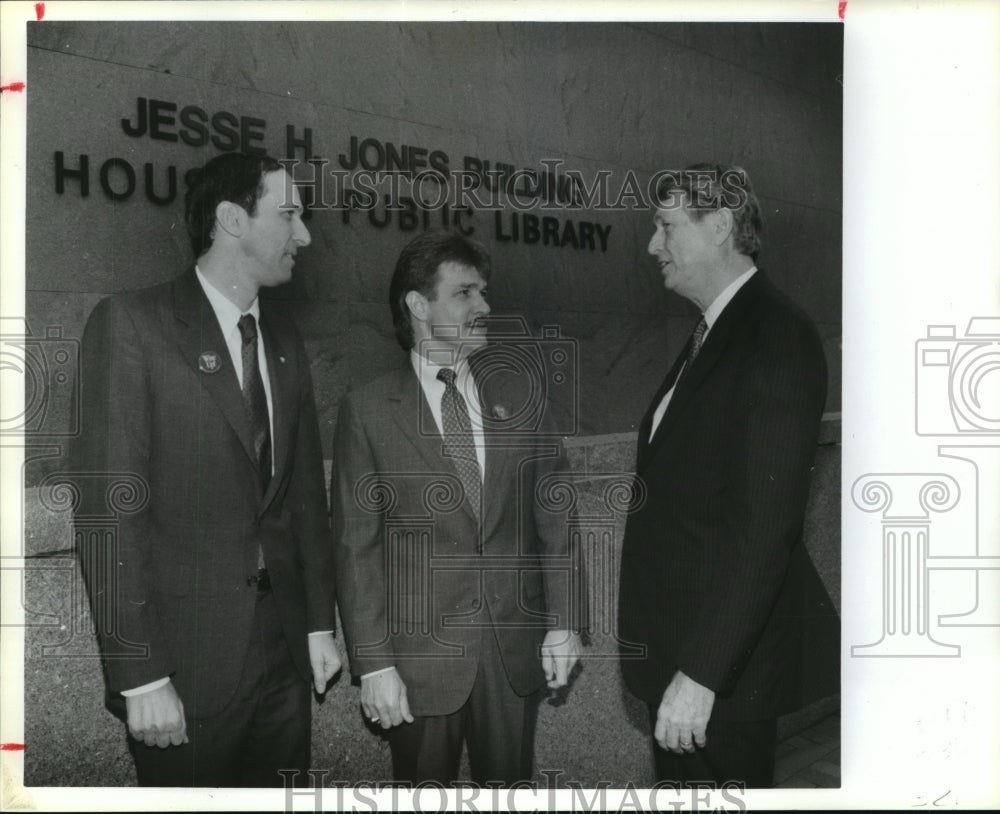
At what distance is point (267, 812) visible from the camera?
314 cm

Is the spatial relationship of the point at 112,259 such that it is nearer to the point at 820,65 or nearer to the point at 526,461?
the point at 526,461

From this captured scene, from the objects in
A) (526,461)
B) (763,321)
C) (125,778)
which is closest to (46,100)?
(526,461)

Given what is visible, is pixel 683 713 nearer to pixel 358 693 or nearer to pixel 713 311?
pixel 358 693

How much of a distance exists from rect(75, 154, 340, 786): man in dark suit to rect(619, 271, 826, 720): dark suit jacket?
3.69 feet

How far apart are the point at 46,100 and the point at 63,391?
38.9 inches

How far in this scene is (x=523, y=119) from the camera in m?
3.12

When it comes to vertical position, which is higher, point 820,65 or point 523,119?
point 820,65

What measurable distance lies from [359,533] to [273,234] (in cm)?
107

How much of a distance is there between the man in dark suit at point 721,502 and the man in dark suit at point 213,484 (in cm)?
115

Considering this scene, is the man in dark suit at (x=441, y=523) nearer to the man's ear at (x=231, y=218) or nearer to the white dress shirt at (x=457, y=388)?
the white dress shirt at (x=457, y=388)

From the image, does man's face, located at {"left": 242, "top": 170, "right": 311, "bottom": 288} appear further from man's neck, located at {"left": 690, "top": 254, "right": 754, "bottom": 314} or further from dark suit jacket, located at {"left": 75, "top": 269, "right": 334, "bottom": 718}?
man's neck, located at {"left": 690, "top": 254, "right": 754, "bottom": 314}

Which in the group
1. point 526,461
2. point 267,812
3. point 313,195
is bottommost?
point 267,812

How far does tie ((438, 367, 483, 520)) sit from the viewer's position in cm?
303

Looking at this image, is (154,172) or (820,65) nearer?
(154,172)
